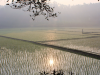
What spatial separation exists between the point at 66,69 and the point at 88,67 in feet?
3.31

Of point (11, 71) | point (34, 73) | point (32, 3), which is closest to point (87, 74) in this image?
point (34, 73)

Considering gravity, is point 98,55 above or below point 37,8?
below

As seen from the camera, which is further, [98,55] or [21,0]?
[98,55]

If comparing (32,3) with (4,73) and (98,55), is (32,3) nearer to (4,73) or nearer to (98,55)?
(4,73)

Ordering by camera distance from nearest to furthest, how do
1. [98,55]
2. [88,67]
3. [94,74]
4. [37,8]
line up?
[94,74]
[37,8]
[88,67]
[98,55]

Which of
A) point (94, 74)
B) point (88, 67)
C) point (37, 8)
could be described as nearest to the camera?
point (94, 74)

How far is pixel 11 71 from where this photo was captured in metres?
6.05

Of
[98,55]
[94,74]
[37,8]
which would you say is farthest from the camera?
[98,55]

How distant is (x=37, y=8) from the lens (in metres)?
5.89


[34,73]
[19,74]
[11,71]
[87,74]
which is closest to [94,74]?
[87,74]

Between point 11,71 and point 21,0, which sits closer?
point 21,0

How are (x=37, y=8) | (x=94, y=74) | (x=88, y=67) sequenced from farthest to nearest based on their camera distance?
(x=88, y=67) < (x=37, y=8) < (x=94, y=74)

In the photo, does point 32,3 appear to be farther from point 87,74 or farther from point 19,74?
point 87,74

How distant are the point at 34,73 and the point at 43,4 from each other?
2608 millimetres
